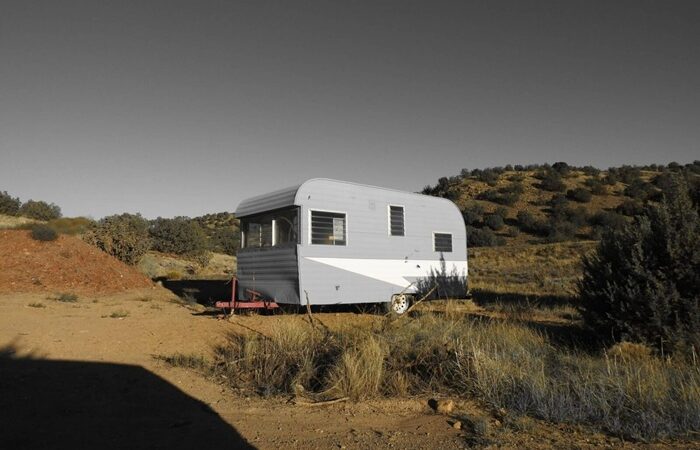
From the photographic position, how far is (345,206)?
10898mm

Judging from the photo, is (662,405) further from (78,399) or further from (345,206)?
(345,206)

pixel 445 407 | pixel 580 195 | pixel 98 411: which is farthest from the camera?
pixel 580 195

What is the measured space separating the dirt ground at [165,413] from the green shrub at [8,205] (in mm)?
32552

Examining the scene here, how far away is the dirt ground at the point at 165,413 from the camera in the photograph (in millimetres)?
3873

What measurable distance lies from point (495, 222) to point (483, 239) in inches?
137

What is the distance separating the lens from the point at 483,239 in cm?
3881

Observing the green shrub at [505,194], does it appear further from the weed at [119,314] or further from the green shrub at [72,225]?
the weed at [119,314]

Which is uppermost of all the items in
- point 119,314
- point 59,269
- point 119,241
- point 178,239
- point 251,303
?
point 178,239

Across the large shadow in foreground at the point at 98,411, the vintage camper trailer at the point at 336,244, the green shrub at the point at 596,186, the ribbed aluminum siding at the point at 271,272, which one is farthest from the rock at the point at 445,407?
the green shrub at the point at 596,186

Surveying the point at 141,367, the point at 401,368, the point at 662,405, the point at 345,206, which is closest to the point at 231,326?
the point at 141,367

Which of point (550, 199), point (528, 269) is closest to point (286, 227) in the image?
point (528, 269)

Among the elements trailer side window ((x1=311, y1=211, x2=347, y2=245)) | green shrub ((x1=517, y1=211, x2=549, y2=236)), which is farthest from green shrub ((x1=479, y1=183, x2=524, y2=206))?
trailer side window ((x1=311, y1=211, x2=347, y2=245))

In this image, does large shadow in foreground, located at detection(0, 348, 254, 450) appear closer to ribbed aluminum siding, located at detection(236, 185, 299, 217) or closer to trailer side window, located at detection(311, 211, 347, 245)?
trailer side window, located at detection(311, 211, 347, 245)

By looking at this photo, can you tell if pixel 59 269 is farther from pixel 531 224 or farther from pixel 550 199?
pixel 550 199
